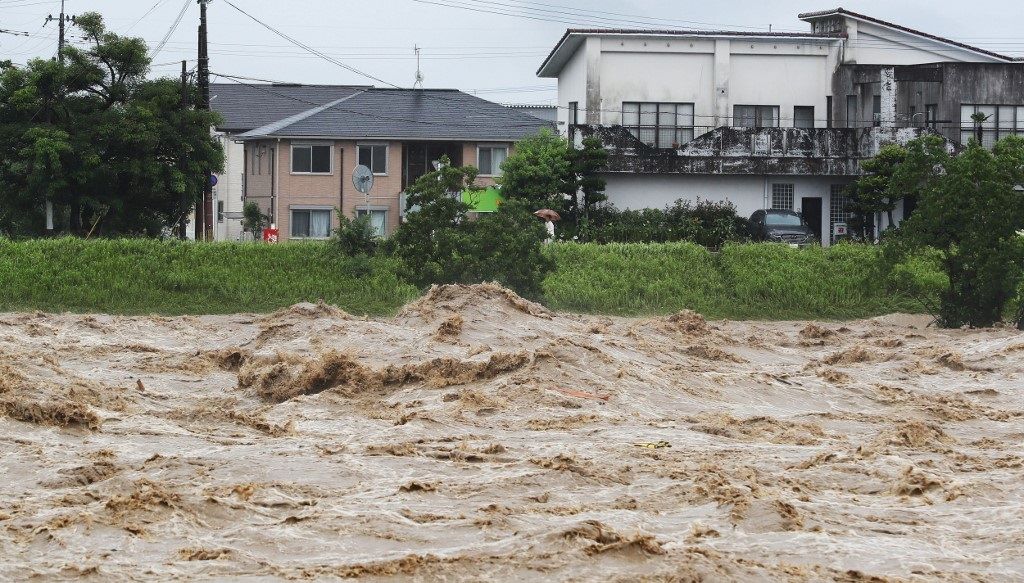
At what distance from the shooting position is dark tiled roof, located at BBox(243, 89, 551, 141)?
4694 centimetres

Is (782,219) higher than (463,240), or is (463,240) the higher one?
(782,219)

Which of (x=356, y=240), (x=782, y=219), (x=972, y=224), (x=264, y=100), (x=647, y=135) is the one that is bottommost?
(x=356, y=240)

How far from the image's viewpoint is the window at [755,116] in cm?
4525

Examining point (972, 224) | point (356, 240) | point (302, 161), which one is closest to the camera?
point (972, 224)

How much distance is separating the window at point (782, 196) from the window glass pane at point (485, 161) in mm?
10335

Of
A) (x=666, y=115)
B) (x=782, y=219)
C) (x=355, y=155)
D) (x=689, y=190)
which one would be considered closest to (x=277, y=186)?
(x=355, y=155)

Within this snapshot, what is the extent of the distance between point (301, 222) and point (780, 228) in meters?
17.6

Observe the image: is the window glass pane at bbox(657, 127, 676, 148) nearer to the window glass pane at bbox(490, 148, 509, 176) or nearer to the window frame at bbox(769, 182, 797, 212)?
the window frame at bbox(769, 182, 797, 212)

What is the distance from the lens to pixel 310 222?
157 feet

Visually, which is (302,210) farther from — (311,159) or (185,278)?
(185,278)

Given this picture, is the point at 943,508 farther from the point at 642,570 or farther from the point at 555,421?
the point at 555,421

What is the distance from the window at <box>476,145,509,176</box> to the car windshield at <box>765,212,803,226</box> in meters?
12.0

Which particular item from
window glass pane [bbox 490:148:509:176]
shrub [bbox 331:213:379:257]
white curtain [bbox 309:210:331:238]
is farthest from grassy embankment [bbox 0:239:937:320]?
window glass pane [bbox 490:148:509:176]

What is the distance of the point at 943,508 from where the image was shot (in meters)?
8.93
